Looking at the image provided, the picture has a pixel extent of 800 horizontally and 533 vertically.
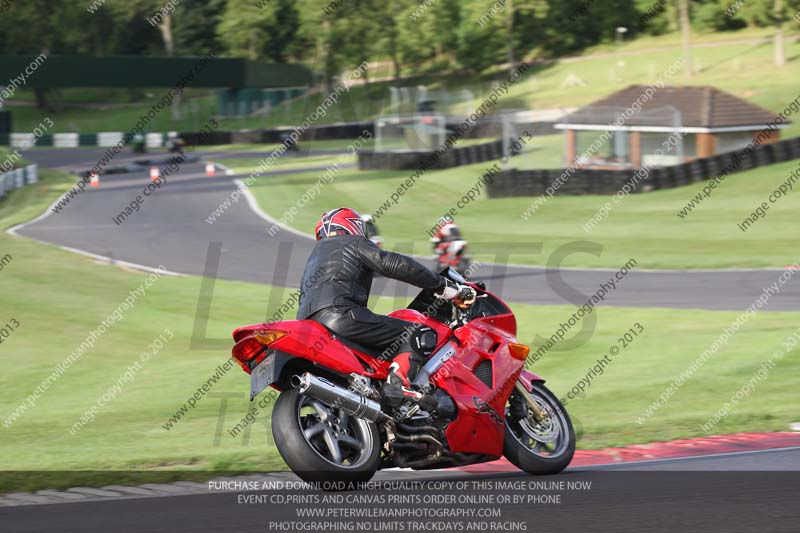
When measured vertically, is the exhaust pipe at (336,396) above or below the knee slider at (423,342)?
below

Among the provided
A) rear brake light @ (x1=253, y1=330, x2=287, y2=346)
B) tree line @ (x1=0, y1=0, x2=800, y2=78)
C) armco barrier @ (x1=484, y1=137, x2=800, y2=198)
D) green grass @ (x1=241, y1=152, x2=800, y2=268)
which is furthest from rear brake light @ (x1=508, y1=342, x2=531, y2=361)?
tree line @ (x1=0, y1=0, x2=800, y2=78)

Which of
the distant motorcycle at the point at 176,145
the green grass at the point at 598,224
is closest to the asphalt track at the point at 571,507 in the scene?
the green grass at the point at 598,224

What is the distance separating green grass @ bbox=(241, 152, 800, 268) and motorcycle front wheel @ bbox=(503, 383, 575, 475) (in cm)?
1519

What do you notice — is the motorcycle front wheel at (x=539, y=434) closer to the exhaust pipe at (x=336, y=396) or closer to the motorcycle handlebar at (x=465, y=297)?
A: the motorcycle handlebar at (x=465, y=297)

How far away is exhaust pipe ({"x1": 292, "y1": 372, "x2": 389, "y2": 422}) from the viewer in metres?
6.45

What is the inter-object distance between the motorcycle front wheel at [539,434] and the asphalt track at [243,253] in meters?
9.00

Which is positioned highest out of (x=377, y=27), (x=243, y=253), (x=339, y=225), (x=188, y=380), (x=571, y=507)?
(x=377, y=27)

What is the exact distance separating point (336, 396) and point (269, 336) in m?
0.54

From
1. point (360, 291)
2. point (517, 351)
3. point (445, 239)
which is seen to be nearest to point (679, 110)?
point (445, 239)

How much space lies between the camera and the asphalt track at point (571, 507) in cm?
546

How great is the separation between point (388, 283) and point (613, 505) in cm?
1608

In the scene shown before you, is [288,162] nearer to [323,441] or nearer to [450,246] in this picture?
[450,246]

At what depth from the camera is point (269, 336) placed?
652cm

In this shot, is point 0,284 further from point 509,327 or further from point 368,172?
point 368,172
